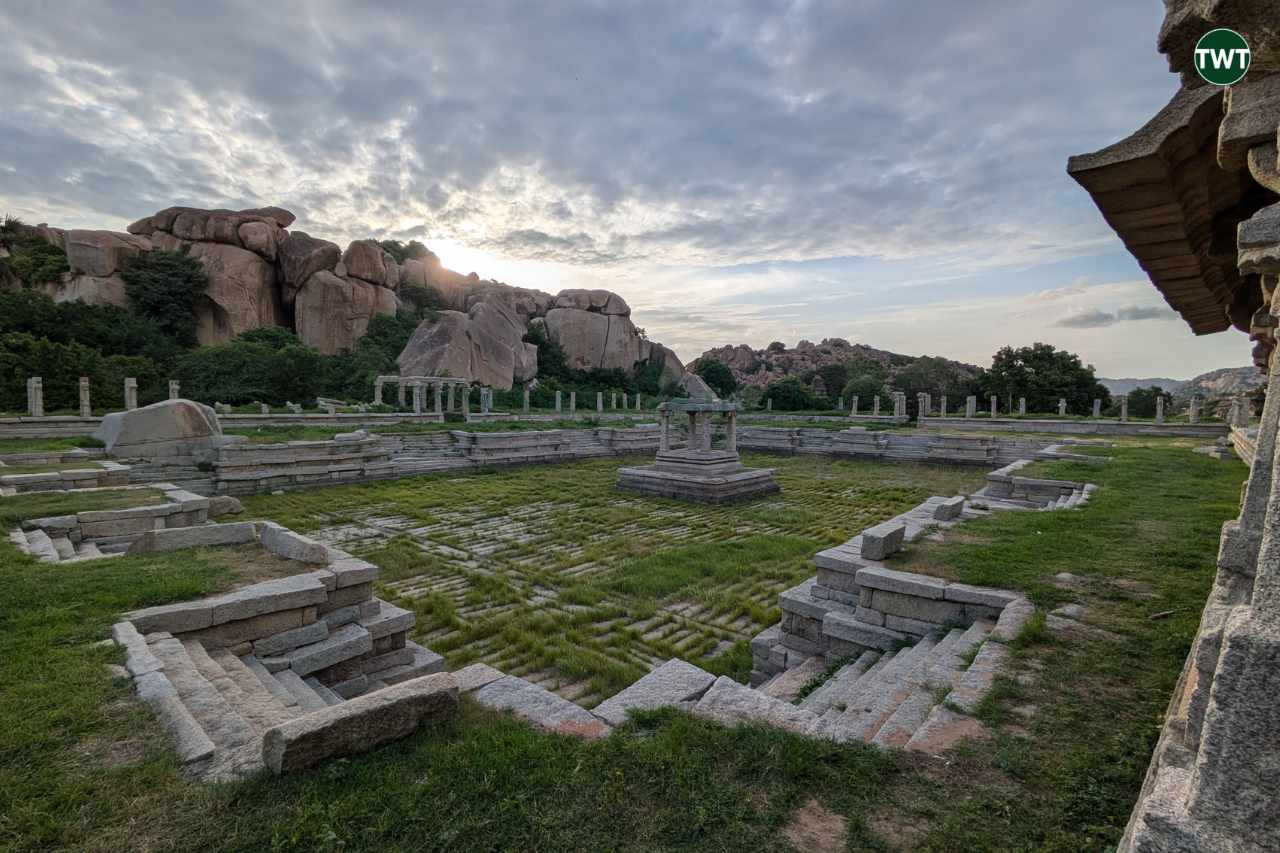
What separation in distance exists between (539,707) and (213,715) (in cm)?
156

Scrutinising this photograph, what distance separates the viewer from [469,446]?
16.2 meters

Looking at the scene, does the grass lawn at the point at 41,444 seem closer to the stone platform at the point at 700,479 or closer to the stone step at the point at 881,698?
the stone platform at the point at 700,479

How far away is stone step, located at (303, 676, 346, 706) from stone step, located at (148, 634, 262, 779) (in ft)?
2.40

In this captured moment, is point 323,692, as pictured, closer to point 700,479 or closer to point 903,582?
point 903,582

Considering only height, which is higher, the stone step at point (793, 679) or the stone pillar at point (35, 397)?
the stone pillar at point (35, 397)

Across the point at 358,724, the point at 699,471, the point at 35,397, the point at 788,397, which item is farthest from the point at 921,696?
the point at 788,397

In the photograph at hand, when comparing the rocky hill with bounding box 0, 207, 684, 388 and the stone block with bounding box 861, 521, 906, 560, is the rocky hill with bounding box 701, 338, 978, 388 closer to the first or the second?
the rocky hill with bounding box 0, 207, 684, 388

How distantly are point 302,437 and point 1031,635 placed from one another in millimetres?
15892

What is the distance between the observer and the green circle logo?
1.54 m

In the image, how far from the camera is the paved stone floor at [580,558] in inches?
194

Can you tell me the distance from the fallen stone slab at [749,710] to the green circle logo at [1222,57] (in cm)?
278

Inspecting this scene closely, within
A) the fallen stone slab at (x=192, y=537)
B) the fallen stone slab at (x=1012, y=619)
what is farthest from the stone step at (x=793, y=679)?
the fallen stone slab at (x=192, y=537)

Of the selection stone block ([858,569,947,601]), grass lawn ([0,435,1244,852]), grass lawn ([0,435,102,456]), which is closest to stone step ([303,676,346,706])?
grass lawn ([0,435,1244,852])

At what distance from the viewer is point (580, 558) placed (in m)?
7.45
